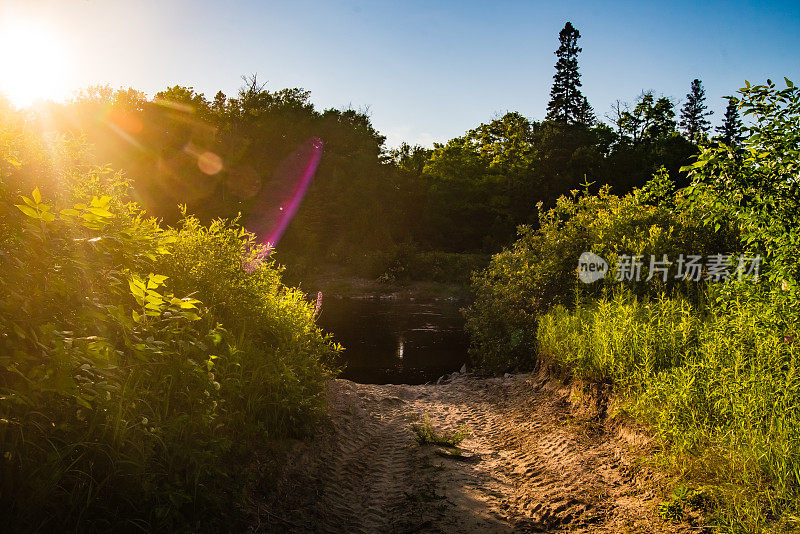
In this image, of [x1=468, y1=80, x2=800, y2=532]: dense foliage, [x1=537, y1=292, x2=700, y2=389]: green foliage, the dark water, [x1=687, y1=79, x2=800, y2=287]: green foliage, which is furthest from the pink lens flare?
[x1=687, y1=79, x2=800, y2=287]: green foliage

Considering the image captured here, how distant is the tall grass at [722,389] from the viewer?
3633mm

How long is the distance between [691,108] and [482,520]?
231 ft

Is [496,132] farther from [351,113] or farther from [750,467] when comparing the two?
[750,467]

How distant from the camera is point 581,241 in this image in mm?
10922

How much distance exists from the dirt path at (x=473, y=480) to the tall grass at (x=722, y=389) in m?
0.60

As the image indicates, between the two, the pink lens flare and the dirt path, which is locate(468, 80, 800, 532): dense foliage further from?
the pink lens flare

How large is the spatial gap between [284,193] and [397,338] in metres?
31.6

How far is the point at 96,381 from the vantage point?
10.2 ft

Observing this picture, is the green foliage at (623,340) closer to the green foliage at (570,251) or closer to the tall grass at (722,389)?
the tall grass at (722,389)

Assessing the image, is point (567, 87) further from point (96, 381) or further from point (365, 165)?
point (96, 381)

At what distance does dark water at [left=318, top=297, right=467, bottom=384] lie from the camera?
1396 centimetres

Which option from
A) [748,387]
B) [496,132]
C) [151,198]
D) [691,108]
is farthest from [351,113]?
[748,387]

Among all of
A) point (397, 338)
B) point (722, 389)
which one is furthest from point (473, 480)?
point (397, 338)

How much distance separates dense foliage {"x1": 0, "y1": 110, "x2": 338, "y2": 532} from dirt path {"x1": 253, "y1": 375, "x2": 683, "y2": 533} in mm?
792
